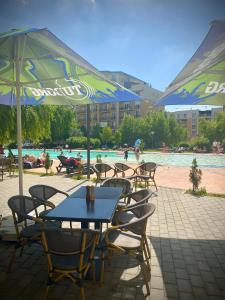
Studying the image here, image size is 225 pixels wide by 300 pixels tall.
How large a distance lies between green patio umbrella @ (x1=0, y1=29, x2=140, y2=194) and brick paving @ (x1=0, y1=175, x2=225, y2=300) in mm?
1739

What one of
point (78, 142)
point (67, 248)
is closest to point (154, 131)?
point (78, 142)

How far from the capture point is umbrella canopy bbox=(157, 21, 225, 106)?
3.67 meters

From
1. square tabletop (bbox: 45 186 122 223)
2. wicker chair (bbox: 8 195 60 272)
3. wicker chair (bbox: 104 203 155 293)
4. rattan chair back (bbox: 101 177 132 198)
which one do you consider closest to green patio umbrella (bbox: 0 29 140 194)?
wicker chair (bbox: 8 195 60 272)

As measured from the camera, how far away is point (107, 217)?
3.47 meters

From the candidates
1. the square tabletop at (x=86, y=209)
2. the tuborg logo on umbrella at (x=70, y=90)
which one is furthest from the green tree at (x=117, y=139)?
the square tabletop at (x=86, y=209)

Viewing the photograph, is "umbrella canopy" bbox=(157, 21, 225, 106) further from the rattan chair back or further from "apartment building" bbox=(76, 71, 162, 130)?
"apartment building" bbox=(76, 71, 162, 130)

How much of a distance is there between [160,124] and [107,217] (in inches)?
2145

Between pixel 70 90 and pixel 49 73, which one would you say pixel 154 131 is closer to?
pixel 70 90

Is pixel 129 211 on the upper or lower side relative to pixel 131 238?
upper

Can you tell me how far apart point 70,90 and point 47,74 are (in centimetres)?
59

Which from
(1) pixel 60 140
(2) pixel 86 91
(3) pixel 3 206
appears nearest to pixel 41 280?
(2) pixel 86 91

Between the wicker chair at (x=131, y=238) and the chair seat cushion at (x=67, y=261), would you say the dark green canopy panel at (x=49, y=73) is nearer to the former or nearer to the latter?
the wicker chair at (x=131, y=238)

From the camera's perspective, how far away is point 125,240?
12.3 ft

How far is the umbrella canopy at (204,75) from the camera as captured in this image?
367 cm
